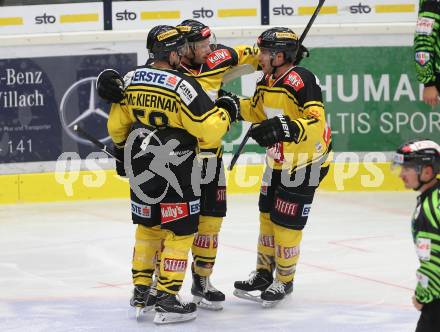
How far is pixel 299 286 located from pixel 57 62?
4.08 metres

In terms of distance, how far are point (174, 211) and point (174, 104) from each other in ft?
1.88

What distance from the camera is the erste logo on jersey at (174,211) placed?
18.6 ft

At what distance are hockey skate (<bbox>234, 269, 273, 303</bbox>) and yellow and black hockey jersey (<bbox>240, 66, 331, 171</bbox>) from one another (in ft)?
2.21

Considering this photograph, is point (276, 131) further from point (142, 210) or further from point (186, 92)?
point (142, 210)

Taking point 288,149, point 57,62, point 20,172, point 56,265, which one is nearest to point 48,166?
point 20,172

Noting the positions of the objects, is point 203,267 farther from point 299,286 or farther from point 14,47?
point 14,47

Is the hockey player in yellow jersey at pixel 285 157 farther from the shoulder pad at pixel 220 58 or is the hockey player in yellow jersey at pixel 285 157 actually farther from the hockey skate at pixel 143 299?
the hockey skate at pixel 143 299

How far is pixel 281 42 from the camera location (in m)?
5.91

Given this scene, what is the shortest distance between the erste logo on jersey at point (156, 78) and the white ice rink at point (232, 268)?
129cm

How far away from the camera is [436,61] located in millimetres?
6469

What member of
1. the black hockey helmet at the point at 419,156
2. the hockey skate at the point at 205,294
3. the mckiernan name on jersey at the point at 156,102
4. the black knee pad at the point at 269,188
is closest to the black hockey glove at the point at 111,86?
the mckiernan name on jersey at the point at 156,102

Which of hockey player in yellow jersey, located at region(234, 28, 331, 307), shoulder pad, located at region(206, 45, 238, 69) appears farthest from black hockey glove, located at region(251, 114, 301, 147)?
shoulder pad, located at region(206, 45, 238, 69)

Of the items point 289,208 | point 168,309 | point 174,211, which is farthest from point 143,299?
point 289,208

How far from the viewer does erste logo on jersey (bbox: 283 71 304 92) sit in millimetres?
5848
